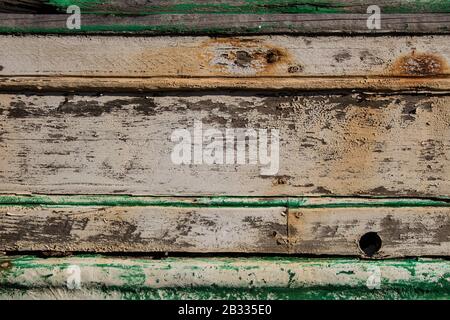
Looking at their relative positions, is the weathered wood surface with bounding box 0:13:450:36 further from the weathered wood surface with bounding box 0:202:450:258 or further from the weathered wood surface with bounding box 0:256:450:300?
the weathered wood surface with bounding box 0:256:450:300

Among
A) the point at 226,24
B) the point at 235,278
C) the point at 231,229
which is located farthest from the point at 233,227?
the point at 226,24

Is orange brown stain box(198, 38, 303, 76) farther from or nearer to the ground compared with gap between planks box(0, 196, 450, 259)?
farther from the ground

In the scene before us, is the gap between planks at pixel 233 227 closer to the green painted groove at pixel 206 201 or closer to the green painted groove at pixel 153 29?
the green painted groove at pixel 206 201

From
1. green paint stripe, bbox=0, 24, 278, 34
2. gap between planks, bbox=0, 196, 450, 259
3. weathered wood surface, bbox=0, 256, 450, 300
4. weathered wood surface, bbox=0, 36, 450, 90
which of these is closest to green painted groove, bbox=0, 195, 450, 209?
gap between planks, bbox=0, 196, 450, 259

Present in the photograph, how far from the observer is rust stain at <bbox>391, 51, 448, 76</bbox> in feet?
4.43

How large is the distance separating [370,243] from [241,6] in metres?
0.69

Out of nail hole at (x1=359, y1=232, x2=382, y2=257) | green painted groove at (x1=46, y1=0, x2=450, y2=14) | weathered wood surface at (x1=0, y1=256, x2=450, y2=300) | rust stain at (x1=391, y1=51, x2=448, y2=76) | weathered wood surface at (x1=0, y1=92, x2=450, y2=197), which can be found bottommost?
weathered wood surface at (x1=0, y1=256, x2=450, y2=300)

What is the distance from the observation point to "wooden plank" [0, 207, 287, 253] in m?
1.38

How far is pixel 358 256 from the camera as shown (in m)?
1.39

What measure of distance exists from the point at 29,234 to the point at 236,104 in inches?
24.7

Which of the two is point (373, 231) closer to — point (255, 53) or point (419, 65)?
point (419, 65)

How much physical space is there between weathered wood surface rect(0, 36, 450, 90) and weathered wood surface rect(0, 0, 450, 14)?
2.7 inches

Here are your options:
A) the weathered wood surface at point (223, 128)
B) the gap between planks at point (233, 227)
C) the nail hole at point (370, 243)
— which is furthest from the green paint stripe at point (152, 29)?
the nail hole at point (370, 243)
